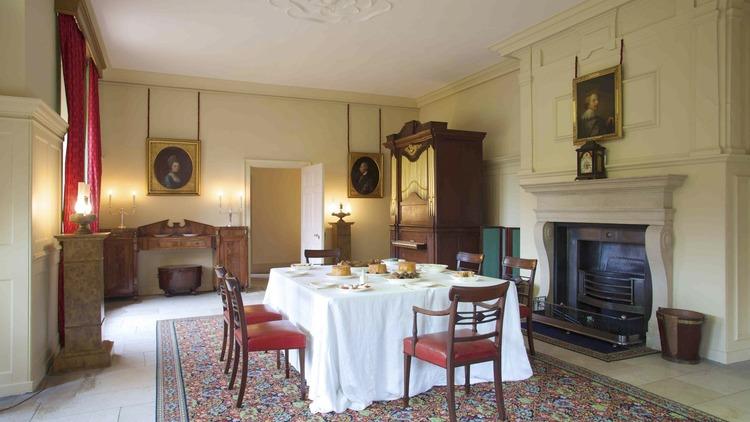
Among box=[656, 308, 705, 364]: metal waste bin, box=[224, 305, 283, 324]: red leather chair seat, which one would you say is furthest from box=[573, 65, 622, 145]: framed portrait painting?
box=[224, 305, 283, 324]: red leather chair seat

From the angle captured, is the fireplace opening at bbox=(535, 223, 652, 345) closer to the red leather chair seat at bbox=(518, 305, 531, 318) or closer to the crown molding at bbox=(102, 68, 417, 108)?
the red leather chair seat at bbox=(518, 305, 531, 318)

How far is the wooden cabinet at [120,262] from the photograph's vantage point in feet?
23.6

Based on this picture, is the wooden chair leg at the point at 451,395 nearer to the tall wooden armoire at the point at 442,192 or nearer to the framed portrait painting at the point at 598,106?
the framed portrait painting at the point at 598,106

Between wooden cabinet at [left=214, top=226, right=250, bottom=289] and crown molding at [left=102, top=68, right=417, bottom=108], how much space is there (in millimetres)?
2442

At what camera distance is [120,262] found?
286 inches

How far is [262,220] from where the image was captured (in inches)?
446

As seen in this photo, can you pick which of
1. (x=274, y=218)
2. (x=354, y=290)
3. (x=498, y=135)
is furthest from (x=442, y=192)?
(x=274, y=218)

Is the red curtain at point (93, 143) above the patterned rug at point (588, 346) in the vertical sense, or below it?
above

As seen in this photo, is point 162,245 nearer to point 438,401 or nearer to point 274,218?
point 274,218

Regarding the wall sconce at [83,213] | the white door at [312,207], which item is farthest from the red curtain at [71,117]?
the white door at [312,207]

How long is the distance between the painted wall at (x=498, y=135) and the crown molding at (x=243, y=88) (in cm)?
181

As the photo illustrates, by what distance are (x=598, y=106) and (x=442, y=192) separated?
8.51ft

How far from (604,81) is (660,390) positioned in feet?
10.3

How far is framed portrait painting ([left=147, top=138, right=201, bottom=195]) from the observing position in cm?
779
